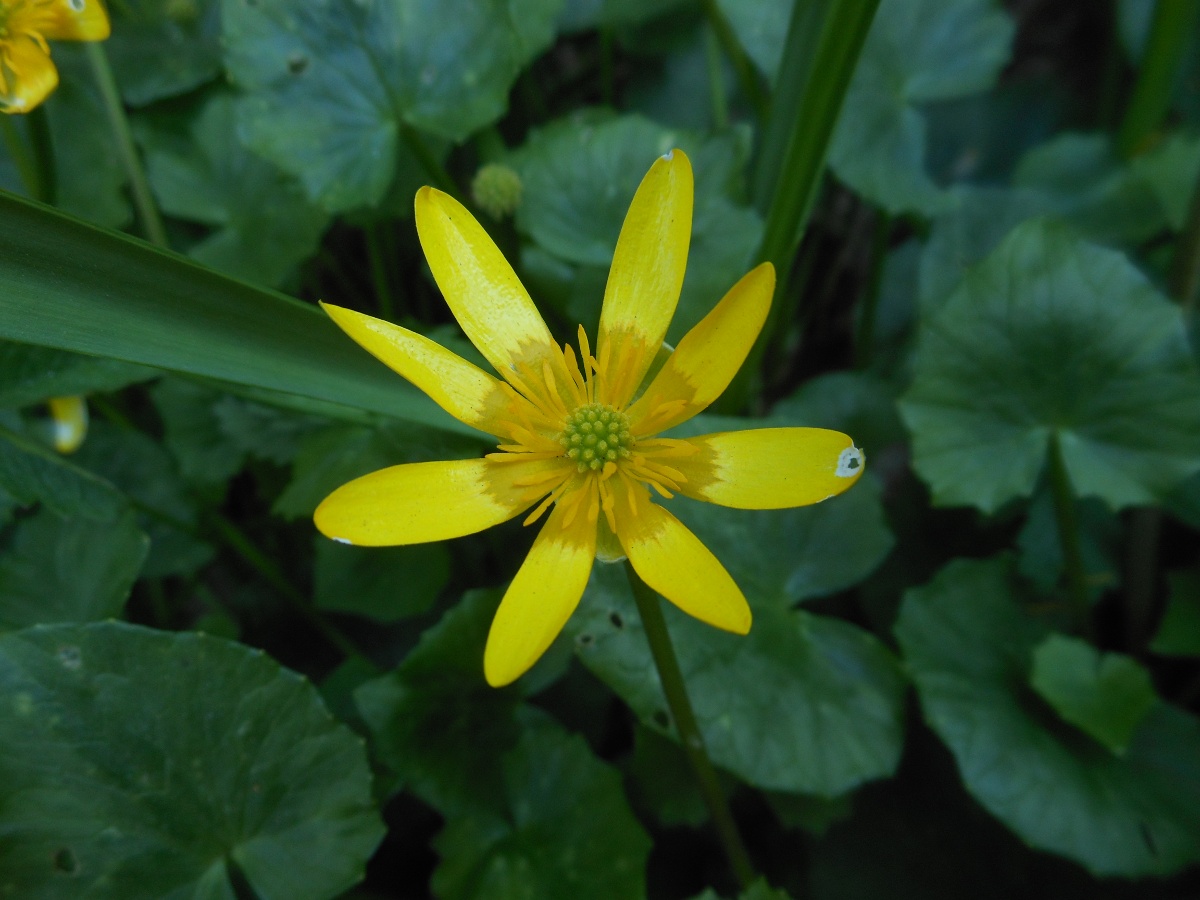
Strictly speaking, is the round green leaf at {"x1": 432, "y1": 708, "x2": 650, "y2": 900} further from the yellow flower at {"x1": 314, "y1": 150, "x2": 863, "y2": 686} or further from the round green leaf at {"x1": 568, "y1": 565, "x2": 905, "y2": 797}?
the yellow flower at {"x1": 314, "y1": 150, "x2": 863, "y2": 686}

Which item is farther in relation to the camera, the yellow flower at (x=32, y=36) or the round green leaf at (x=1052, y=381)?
the round green leaf at (x=1052, y=381)

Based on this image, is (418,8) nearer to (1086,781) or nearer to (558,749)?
(558,749)

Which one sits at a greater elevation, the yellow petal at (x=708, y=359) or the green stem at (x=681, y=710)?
the yellow petal at (x=708, y=359)

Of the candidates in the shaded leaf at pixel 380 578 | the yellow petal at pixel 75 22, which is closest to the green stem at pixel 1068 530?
the shaded leaf at pixel 380 578

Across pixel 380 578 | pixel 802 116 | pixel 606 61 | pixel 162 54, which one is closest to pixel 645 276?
pixel 802 116

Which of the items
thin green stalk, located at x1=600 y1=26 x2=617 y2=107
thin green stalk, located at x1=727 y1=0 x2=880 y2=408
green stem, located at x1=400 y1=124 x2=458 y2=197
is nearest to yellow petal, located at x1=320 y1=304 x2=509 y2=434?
thin green stalk, located at x1=727 y1=0 x2=880 y2=408

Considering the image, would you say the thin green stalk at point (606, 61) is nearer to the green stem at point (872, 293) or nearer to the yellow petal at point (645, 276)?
the green stem at point (872, 293)
